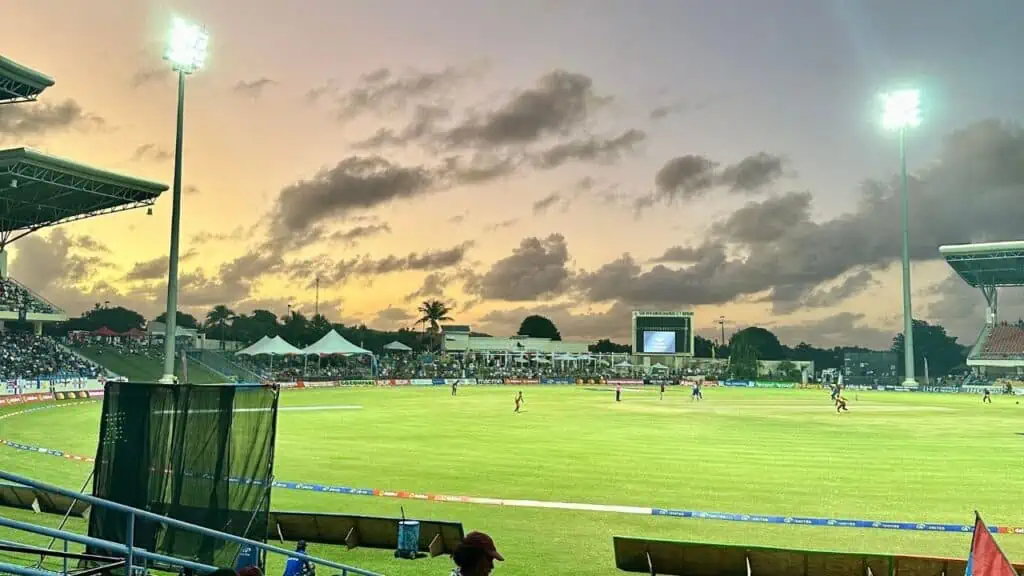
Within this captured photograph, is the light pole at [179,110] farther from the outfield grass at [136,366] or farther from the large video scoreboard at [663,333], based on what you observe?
the large video scoreboard at [663,333]

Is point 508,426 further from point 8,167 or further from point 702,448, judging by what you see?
point 8,167

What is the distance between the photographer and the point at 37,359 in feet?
219

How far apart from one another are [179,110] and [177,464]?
31.9 m

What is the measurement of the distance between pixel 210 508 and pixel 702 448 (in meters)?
22.6

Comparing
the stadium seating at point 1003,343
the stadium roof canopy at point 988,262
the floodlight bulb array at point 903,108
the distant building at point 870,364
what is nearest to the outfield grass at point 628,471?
the floodlight bulb array at point 903,108

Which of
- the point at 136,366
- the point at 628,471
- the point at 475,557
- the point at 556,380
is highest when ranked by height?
the point at 475,557

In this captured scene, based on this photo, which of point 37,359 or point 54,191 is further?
point 37,359

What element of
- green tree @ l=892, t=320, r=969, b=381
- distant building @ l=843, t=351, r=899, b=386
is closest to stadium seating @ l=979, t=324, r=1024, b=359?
distant building @ l=843, t=351, r=899, b=386

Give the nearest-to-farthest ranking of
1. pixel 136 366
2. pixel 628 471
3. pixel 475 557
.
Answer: pixel 475 557
pixel 628 471
pixel 136 366

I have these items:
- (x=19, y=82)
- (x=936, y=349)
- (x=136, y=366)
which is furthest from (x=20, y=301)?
(x=936, y=349)

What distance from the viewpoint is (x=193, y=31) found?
41.4m

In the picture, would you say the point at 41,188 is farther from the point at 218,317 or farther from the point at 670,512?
the point at 218,317

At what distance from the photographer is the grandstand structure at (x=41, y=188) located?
1916 inches

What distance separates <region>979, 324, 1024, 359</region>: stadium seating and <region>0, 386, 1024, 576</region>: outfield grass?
83.2 m
